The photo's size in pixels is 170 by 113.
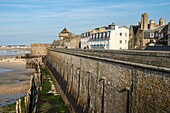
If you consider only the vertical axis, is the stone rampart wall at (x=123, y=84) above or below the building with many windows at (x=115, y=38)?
below

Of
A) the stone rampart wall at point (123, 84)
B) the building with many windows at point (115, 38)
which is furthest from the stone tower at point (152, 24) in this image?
the stone rampart wall at point (123, 84)

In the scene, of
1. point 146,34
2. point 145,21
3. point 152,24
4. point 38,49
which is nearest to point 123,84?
point 146,34

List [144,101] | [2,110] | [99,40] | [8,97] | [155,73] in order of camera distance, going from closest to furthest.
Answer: [155,73], [144,101], [2,110], [8,97], [99,40]

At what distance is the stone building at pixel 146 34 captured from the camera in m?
39.1

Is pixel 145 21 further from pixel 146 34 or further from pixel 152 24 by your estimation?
pixel 146 34

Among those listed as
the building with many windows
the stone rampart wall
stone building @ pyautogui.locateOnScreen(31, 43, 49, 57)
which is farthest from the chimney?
stone building @ pyautogui.locateOnScreen(31, 43, 49, 57)

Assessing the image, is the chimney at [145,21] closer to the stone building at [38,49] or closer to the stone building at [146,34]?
the stone building at [146,34]

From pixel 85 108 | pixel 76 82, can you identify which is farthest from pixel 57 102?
pixel 85 108

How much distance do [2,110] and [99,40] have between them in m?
30.5

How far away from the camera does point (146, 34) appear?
4222 cm

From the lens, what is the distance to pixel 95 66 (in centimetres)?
1540

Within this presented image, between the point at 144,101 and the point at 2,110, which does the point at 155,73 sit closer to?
the point at 144,101

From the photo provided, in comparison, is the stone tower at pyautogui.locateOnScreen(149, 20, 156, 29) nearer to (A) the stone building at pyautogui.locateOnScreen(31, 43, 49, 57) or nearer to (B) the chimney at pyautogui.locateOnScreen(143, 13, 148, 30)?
(B) the chimney at pyautogui.locateOnScreen(143, 13, 148, 30)

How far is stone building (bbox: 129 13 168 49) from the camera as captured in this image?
39094mm
